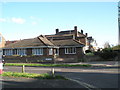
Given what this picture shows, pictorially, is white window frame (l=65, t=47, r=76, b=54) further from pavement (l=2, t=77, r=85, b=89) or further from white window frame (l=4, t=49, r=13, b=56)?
pavement (l=2, t=77, r=85, b=89)

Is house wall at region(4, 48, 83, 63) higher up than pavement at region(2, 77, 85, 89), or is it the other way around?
house wall at region(4, 48, 83, 63)

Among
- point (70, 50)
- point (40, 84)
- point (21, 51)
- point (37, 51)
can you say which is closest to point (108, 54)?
point (70, 50)

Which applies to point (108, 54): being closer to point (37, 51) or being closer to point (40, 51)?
point (40, 51)

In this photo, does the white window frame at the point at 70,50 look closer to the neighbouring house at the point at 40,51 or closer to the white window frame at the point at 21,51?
Result: the neighbouring house at the point at 40,51

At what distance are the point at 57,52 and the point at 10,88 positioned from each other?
35417 millimetres

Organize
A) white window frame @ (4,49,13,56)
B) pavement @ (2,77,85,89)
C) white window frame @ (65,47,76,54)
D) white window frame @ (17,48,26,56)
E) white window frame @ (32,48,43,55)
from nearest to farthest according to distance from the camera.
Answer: pavement @ (2,77,85,89) < white window frame @ (32,48,43,55) < white window frame @ (65,47,76,54) < white window frame @ (17,48,26,56) < white window frame @ (4,49,13,56)

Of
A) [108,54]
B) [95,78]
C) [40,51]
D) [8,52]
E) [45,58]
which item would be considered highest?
[40,51]

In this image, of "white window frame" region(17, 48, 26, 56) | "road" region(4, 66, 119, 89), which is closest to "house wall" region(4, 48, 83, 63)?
"white window frame" region(17, 48, 26, 56)

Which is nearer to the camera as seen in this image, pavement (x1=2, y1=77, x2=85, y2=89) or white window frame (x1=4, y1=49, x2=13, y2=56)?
pavement (x1=2, y1=77, x2=85, y2=89)

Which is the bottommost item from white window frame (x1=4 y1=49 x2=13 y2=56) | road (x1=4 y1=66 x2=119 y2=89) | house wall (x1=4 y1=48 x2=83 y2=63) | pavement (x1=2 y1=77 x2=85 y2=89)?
road (x1=4 y1=66 x2=119 y2=89)

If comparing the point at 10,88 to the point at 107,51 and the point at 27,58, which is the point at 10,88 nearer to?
the point at 27,58

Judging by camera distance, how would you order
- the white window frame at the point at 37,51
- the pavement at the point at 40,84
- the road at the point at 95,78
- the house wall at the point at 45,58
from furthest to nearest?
the white window frame at the point at 37,51 → the house wall at the point at 45,58 → the road at the point at 95,78 → the pavement at the point at 40,84

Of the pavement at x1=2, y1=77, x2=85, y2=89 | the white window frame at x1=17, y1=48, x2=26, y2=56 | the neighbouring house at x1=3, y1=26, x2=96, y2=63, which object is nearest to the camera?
the pavement at x1=2, y1=77, x2=85, y2=89

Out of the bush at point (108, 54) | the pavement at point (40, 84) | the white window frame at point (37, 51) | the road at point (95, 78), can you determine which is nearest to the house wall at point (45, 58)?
the white window frame at point (37, 51)
